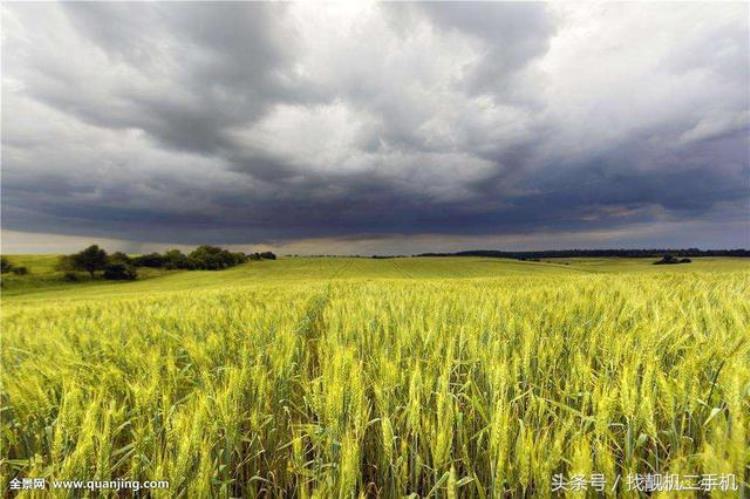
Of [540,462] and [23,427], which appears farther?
[23,427]

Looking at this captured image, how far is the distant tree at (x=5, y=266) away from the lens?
53125 mm

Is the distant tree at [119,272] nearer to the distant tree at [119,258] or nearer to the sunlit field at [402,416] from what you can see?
the distant tree at [119,258]

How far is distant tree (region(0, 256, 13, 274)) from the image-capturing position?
2092 inches

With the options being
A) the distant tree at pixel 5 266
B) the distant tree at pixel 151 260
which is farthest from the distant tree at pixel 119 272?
the distant tree at pixel 5 266

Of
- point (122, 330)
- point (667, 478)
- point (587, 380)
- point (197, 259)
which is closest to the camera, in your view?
point (667, 478)

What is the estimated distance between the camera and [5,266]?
2137 inches

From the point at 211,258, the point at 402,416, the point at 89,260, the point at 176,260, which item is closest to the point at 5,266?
the point at 89,260

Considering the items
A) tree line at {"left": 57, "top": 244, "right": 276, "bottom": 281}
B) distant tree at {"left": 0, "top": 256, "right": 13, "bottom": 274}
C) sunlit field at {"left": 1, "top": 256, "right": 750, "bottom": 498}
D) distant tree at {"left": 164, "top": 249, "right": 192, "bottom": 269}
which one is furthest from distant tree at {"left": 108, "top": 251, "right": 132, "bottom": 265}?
sunlit field at {"left": 1, "top": 256, "right": 750, "bottom": 498}

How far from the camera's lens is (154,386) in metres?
1.75

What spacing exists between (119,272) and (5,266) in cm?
1520

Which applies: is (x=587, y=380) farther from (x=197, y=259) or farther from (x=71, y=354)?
(x=197, y=259)

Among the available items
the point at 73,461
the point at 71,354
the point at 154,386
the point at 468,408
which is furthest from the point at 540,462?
the point at 71,354

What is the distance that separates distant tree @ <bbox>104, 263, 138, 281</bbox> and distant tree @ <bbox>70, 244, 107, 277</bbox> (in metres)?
2.02

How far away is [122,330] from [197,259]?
259 ft
